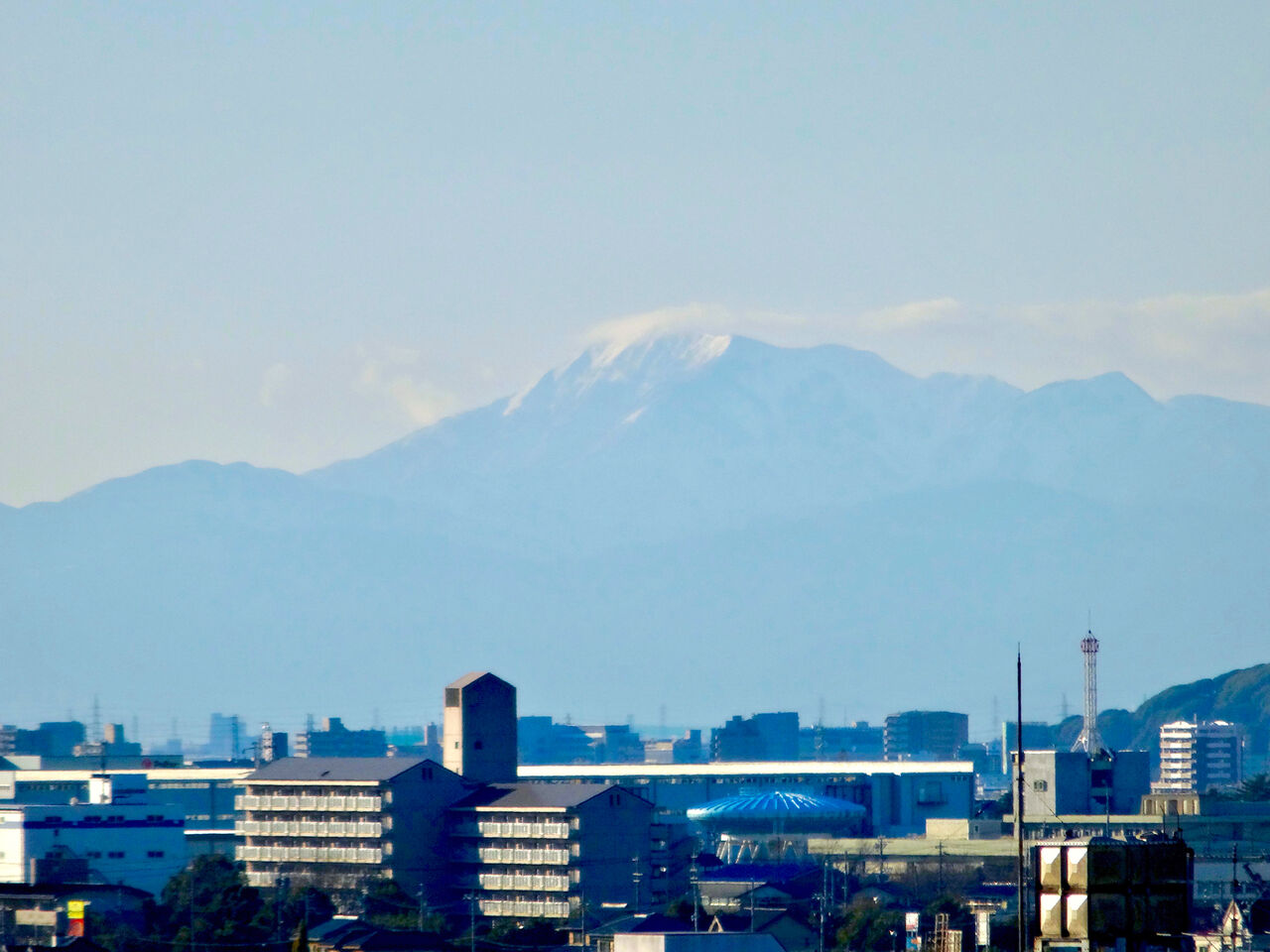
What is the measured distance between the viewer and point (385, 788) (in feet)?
376

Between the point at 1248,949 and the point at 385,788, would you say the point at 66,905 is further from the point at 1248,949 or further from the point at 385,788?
the point at 1248,949

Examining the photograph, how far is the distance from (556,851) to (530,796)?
360 cm

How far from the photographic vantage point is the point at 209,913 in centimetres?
9688

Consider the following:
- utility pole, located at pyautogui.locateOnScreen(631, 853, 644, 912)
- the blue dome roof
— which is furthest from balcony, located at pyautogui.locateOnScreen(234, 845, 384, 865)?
the blue dome roof

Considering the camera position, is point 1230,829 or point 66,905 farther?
point 1230,829

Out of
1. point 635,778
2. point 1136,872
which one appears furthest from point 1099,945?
point 635,778

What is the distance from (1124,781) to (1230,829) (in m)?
20.1

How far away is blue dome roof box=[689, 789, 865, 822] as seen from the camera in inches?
5866

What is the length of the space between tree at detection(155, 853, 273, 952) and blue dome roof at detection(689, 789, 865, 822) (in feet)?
157

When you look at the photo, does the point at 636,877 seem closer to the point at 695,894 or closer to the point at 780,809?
the point at 695,894

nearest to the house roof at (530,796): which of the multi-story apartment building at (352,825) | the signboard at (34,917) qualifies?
the multi-story apartment building at (352,825)

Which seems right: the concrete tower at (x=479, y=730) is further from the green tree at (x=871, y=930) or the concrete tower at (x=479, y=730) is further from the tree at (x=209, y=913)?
the green tree at (x=871, y=930)

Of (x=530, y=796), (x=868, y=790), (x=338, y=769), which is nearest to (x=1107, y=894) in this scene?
(x=530, y=796)

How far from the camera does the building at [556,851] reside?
11206 centimetres
